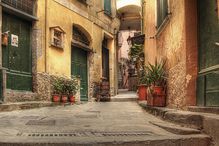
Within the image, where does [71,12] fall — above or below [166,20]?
above

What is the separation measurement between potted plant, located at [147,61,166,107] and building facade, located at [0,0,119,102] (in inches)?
144

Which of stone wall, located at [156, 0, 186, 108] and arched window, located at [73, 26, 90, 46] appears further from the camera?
arched window, located at [73, 26, 90, 46]

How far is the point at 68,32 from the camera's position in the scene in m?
13.8

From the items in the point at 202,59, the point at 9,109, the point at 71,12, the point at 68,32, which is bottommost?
the point at 9,109

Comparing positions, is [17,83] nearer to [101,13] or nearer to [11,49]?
[11,49]

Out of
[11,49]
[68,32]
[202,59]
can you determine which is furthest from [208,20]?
[68,32]

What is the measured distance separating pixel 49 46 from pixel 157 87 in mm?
5475

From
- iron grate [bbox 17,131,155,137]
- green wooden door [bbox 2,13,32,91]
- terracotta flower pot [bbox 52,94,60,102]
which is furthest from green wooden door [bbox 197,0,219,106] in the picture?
terracotta flower pot [bbox 52,94,60,102]

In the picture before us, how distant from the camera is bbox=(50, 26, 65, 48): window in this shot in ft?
39.9

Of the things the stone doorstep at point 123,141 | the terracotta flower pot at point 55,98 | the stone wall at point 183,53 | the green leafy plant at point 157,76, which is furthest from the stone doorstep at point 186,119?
the terracotta flower pot at point 55,98

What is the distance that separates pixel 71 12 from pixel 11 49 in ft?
14.9

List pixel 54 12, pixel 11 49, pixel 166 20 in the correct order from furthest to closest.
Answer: pixel 54 12
pixel 11 49
pixel 166 20

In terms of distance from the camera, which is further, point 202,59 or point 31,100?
point 31,100

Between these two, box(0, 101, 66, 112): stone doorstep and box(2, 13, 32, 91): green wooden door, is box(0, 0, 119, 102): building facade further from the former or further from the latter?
box(0, 101, 66, 112): stone doorstep
